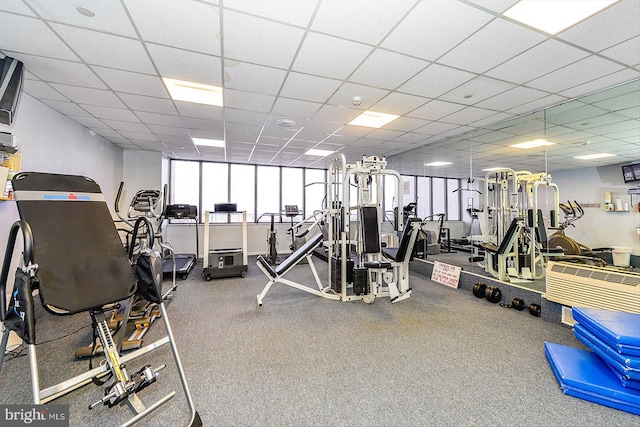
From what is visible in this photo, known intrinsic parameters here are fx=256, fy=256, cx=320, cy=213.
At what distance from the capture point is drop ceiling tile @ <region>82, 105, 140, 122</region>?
12.8 feet

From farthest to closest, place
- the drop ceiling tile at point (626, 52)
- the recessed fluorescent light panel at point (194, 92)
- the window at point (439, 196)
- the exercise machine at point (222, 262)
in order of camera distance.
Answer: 1. the window at point (439, 196)
2. the exercise machine at point (222, 262)
3. the recessed fluorescent light panel at point (194, 92)
4. the drop ceiling tile at point (626, 52)

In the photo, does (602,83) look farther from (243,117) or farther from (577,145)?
(243,117)

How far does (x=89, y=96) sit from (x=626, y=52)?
621 centimetres

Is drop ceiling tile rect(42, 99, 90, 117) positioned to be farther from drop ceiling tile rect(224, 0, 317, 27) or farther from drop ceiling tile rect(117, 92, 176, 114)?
drop ceiling tile rect(224, 0, 317, 27)

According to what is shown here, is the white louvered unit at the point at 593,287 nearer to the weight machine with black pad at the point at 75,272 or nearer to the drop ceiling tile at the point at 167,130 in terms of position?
the weight machine with black pad at the point at 75,272

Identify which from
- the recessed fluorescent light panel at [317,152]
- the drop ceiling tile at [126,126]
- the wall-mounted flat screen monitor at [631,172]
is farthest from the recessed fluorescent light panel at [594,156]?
the drop ceiling tile at [126,126]

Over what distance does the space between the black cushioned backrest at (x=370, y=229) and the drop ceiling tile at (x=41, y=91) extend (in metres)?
4.38

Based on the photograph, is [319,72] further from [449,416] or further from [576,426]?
[576,426]

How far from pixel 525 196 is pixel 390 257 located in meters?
2.59

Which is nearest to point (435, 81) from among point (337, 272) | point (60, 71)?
point (337, 272)

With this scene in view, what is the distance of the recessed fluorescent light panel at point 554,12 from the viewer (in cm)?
192

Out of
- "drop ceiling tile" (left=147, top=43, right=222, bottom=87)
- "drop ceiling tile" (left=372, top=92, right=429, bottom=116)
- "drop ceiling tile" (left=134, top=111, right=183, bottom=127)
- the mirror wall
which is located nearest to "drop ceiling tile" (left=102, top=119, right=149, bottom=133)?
"drop ceiling tile" (left=134, top=111, right=183, bottom=127)

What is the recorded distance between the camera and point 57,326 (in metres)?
3.01

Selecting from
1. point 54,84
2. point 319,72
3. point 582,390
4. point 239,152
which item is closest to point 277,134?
point 239,152
